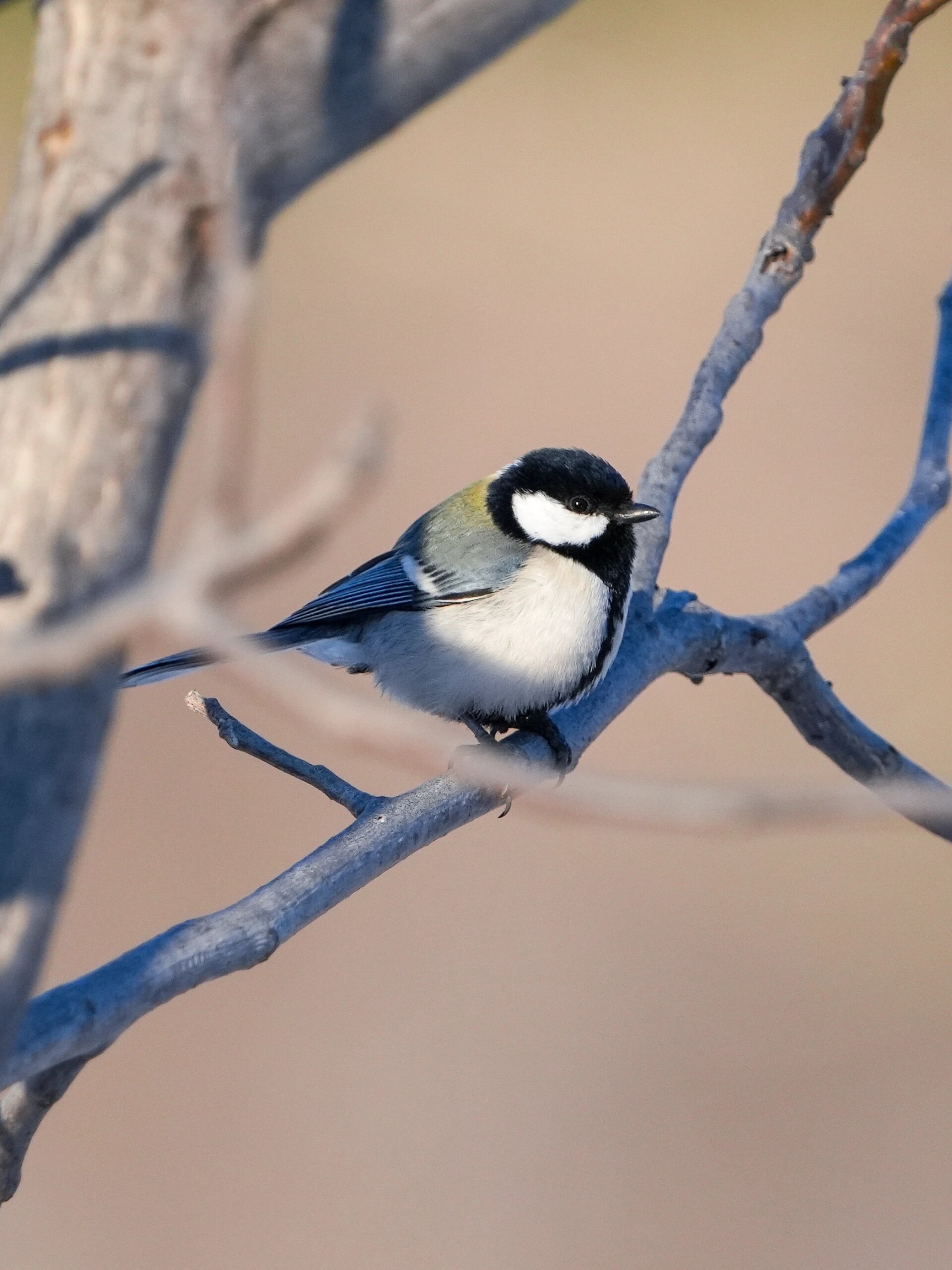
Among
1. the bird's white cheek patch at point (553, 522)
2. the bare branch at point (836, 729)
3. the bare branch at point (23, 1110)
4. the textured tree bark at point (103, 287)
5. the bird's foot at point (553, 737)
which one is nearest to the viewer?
the textured tree bark at point (103, 287)

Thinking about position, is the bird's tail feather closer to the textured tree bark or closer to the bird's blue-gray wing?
the bird's blue-gray wing

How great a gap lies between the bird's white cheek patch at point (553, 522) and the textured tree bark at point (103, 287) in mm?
1604

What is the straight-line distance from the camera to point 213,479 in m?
0.63

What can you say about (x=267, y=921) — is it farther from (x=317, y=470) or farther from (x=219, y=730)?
(x=317, y=470)

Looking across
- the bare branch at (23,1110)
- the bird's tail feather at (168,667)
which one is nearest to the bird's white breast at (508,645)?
the bird's tail feather at (168,667)

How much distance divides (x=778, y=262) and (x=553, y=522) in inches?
27.3

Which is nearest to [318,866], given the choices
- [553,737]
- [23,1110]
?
[23,1110]

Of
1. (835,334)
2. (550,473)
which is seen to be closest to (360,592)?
(550,473)

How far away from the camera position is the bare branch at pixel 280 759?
1.85 meters

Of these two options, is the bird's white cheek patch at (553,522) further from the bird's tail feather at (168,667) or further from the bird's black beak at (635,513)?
the bird's tail feather at (168,667)

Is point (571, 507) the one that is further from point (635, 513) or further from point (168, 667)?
point (168, 667)

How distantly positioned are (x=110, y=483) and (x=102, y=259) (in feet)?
0.60

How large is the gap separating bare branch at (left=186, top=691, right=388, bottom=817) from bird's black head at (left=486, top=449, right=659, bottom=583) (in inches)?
34.5

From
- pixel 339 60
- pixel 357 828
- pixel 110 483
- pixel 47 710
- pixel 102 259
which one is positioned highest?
pixel 339 60
